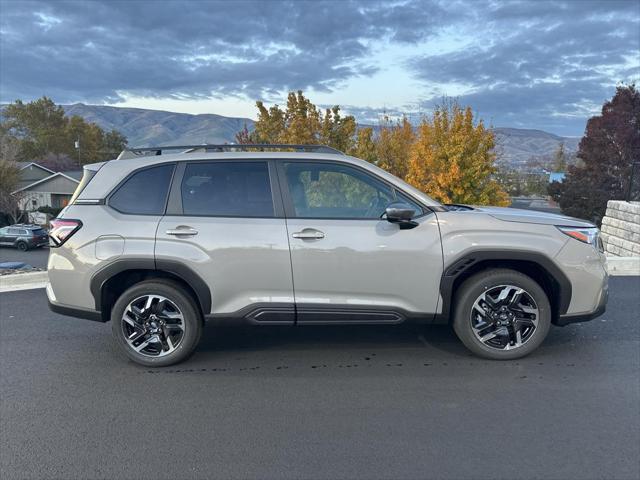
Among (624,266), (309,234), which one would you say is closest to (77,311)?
(309,234)

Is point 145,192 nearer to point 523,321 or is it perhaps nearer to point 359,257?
point 359,257

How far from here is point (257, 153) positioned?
4.04m

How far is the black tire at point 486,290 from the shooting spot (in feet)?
12.7

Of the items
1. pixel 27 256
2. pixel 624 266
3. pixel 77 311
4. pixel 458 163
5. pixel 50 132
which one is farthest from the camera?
pixel 50 132

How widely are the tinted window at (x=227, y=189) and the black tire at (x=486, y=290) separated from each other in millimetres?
1760

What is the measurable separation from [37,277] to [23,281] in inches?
7.2

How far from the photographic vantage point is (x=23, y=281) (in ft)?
22.5

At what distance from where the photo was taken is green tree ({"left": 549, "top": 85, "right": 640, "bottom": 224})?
3862 cm

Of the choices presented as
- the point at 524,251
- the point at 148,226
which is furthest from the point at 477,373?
the point at 148,226

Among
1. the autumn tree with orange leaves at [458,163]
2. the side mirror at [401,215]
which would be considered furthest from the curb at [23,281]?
the autumn tree with orange leaves at [458,163]

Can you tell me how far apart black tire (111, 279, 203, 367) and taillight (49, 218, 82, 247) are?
665 millimetres

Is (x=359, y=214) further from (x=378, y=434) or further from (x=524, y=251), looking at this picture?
(x=378, y=434)

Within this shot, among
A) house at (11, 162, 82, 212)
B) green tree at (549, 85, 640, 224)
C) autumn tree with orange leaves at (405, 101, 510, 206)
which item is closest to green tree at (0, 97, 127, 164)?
house at (11, 162, 82, 212)

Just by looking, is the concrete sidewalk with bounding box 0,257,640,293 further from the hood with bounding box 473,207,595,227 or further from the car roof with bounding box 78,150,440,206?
the hood with bounding box 473,207,595,227
